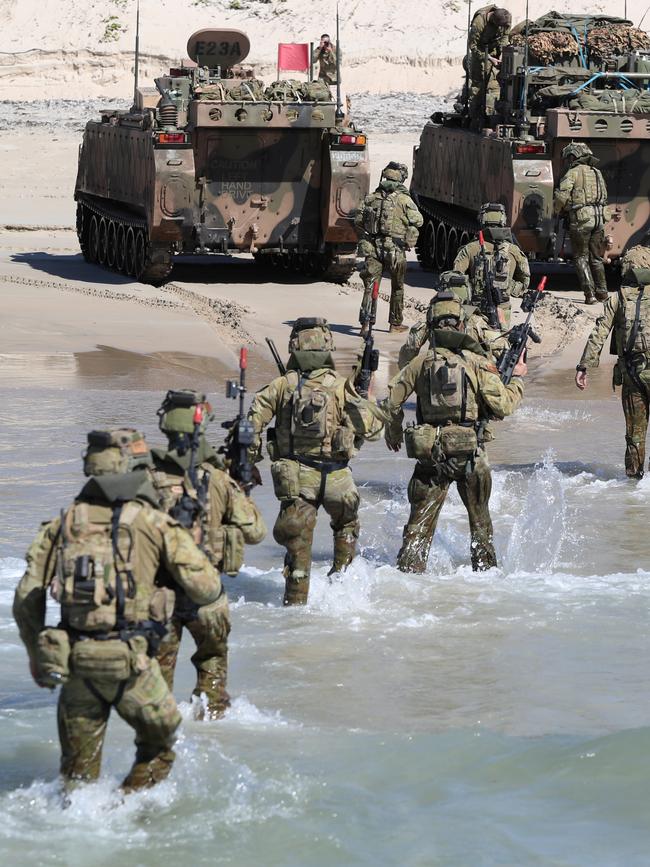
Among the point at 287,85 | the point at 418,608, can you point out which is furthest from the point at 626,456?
the point at 287,85

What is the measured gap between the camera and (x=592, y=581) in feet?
32.4

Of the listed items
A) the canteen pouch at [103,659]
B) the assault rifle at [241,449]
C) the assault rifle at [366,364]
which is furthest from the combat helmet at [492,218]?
the canteen pouch at [103,659]

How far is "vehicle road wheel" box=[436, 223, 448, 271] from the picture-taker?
22.6 m

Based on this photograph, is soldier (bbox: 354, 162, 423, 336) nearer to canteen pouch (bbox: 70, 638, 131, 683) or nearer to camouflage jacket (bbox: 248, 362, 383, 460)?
camouflage jacket (bbox: 248, 362, 383, 460)

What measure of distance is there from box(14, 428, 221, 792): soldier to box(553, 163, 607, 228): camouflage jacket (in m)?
13.2

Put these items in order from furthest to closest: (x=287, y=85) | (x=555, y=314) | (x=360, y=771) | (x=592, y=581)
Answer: (x=287, y=85)
(x=555, y=314)
(x=592, y=581)
(x=360, y=771)

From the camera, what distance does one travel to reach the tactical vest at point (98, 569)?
5875 mm

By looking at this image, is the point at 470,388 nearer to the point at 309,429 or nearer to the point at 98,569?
the point at 309,429

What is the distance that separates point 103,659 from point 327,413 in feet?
9.69

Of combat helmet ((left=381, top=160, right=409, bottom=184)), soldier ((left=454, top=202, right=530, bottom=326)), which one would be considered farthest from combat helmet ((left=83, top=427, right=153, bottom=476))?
combat helmet ((left=381, top=160, right=409, bottom=184))

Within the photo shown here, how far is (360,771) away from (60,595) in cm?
173

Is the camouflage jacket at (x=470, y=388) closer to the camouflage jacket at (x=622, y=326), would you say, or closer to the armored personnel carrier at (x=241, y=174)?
the camouflage jacket at (x=622, y=326)

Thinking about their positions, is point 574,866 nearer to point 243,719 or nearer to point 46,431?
point 243,719

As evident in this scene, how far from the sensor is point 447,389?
9.27 metres
